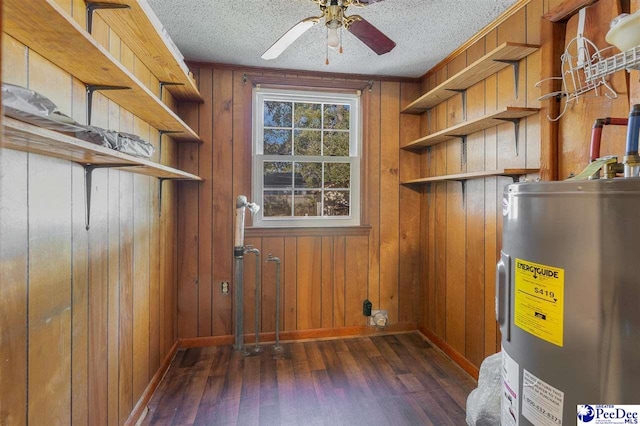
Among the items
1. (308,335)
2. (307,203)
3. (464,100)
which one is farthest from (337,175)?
(308,335)

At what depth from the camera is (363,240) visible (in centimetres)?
297

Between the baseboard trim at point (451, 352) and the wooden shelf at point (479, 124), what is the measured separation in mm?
1666

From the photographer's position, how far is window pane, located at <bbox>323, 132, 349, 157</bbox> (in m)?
2.97

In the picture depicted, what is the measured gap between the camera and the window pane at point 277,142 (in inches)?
113

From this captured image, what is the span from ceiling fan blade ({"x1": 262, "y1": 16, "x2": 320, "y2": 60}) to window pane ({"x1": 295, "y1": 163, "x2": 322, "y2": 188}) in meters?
1.12

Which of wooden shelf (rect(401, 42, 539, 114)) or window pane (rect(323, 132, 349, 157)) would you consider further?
window pane (rect(323, 132, 349, 157))

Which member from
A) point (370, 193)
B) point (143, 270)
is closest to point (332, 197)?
point (370, 193)

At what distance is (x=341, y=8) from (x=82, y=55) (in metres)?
1.11

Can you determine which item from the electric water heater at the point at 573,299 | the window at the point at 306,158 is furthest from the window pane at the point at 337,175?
the electric water heater at the point at 573,299

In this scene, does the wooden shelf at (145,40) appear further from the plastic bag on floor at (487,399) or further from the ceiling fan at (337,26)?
the plastic bag on floor at (487,399)

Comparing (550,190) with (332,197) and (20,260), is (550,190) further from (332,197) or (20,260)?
(332,197)

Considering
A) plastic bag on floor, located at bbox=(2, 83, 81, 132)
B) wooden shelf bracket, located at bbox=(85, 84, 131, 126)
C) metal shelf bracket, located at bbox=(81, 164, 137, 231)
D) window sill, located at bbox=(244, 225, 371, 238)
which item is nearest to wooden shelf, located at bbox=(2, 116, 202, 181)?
plastic bag on floor, located at bbox=(2, 83, 81, 132)

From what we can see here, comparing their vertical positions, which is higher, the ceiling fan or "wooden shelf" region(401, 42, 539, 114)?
the ceiling fan

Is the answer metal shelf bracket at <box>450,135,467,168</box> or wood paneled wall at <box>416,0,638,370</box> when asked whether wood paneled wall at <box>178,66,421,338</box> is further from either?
metal shelf bracket at <box>450,135,467,168</box>
